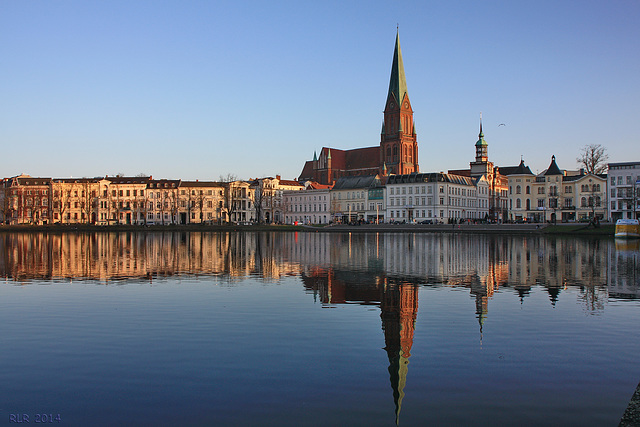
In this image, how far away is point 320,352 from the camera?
42.1ft

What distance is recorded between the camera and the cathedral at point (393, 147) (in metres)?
158

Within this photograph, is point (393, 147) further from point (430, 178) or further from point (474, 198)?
point (430, 178)

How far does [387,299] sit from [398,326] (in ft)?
15.2

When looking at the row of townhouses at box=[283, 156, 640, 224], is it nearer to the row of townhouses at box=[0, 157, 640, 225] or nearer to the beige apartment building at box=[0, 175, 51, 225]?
the row of townhouses at box=[0, 157, 640, 225]

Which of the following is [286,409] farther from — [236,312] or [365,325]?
[236,312]

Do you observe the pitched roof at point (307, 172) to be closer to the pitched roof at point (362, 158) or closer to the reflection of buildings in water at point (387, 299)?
the pitched roof at point (362, 158)

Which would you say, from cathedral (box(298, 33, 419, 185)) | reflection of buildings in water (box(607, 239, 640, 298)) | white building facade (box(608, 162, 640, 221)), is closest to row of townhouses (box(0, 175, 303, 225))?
cathedral (box(298, 33, 419, 185))

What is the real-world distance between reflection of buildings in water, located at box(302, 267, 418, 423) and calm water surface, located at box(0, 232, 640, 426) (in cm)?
7

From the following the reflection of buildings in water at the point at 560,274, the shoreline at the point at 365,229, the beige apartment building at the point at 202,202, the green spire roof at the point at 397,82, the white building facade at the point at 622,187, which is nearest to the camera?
the reflection of buildings in water at the point at 560,274

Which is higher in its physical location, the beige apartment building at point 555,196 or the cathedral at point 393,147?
the cathedral at point 393,147

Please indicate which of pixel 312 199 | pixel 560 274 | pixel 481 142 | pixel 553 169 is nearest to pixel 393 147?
pixel 481 142

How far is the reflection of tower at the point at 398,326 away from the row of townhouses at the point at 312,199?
9942 cm

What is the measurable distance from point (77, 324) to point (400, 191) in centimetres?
11990

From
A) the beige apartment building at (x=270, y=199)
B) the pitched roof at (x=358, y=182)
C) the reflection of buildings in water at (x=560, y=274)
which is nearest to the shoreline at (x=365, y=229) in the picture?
the pitched roof at (x=358, y=182)
